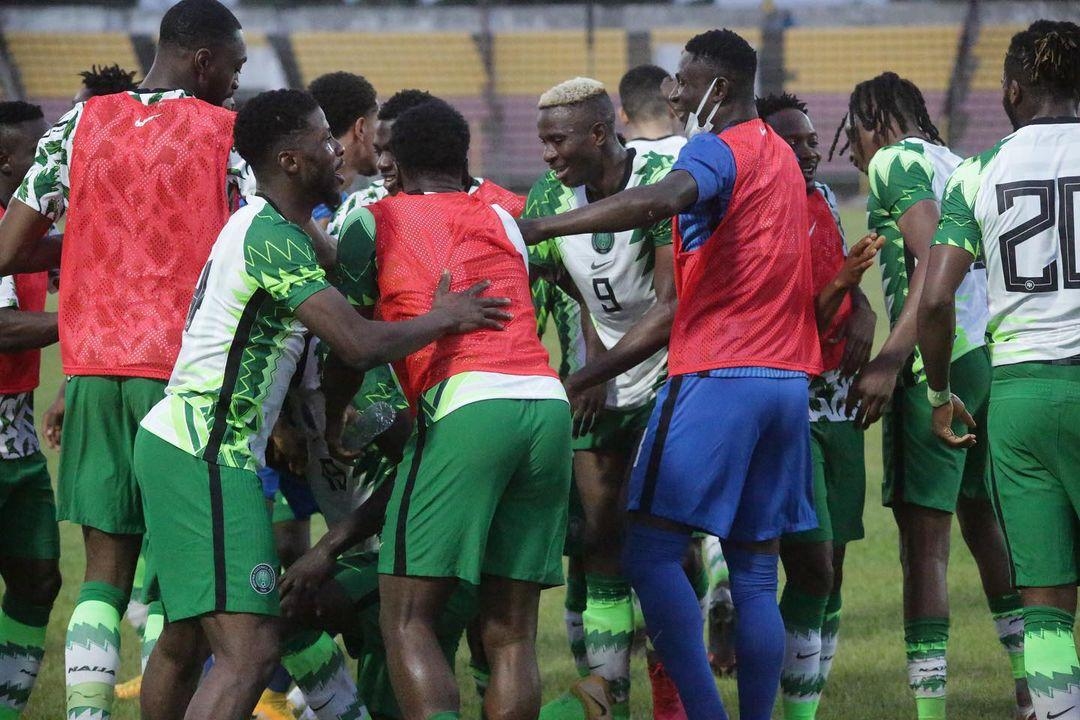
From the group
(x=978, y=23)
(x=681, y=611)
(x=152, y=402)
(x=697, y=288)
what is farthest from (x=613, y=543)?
(x=978, y=23)

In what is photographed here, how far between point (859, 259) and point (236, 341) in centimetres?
232

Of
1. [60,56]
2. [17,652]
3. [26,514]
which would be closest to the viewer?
[17,652]

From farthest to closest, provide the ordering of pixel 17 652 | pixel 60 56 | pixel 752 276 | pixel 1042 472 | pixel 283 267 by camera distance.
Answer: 1. pixel 60 56
2. pixel 17 652
3. pixel 752 276
4. pixel 1042 472
5. pixel 283 267

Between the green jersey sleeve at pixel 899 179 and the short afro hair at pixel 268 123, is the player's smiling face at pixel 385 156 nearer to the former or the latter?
the short afro hair at pixel 268 123

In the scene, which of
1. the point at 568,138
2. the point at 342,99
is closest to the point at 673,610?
the point at 568,138

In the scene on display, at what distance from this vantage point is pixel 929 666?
5613mm

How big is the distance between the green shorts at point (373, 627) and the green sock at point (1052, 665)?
1.72 metres

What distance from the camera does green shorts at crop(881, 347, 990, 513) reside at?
5789 millimetres

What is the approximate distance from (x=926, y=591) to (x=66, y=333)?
3.43 m

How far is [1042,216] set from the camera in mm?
4355

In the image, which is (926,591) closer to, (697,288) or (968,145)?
(697,288)

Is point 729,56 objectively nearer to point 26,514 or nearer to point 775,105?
point 775,105

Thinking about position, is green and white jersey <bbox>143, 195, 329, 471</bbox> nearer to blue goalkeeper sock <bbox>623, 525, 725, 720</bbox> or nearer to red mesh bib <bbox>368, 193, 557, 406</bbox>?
red mesh bib <bbox>368, 193, 557, 406</bbox>

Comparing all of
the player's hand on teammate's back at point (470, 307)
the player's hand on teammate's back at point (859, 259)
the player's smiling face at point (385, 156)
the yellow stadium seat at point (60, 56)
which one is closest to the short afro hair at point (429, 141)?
the player's hand on teammate's back at point (470, 307)
